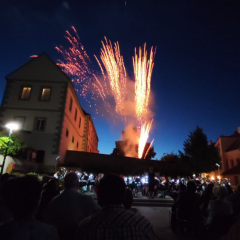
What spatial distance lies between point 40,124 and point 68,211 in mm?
21847

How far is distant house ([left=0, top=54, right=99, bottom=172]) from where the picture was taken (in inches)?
870

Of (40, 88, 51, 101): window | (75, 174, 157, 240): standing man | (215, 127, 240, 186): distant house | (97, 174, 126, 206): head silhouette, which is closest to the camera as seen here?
(75, 174, 157, 240): standing man

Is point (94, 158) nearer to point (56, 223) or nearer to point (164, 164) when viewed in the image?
point (164, 164)

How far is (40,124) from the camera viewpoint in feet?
76.0

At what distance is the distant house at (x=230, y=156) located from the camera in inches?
1414

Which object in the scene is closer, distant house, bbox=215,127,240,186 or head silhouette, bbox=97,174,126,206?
head silhouette, bbox=97,174,126,206

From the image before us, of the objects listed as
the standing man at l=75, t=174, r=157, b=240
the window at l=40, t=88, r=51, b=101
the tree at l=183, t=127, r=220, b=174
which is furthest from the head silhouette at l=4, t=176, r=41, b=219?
the tree at l=183, t=127, r=220, b=174

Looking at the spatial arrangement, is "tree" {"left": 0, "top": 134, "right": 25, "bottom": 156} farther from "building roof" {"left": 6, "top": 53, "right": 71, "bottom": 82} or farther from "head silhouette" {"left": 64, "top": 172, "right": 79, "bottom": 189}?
"head silhouette" {"left": 64, "top": 172, "right": 79, "bottom": 189}

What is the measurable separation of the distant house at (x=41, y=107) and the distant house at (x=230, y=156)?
29.9m

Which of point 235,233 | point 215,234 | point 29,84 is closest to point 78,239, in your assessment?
point 235,233

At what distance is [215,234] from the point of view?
4582mm

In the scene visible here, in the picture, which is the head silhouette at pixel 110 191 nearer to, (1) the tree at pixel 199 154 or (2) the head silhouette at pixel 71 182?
(2) the head silhouette at pixel 71 182

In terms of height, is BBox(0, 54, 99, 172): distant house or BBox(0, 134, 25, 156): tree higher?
BBox(0, 54, 99, 172): distant house

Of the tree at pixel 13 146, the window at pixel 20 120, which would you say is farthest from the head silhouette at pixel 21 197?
the window at pixel 20 120
